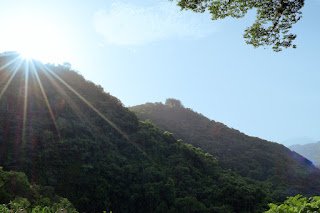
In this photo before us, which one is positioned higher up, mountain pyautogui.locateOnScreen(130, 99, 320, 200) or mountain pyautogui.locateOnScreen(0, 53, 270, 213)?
mountain pyautogui.locateOnScreen(130, 99, 320, 200)

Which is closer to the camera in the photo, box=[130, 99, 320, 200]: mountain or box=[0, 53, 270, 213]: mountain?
box=[0, 53, 270, 213]: mountain

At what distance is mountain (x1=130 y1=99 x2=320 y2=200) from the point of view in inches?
1135

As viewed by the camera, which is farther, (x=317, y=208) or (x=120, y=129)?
(x=120, y=129)

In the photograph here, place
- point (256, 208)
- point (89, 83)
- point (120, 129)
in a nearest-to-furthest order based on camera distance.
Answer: point (256, 208)
point (120, 129)
point (89, 83)

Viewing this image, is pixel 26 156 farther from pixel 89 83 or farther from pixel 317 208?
pixel 89 83

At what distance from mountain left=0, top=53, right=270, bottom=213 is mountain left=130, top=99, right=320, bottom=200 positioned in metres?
4.62

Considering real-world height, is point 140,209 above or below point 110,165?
below

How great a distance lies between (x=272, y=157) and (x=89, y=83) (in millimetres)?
30969

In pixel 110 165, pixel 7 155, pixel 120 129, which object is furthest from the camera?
pixel 120 129

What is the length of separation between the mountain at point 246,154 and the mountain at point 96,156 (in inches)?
182

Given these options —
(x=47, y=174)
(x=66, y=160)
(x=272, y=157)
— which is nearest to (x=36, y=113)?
(x=66, y=160)

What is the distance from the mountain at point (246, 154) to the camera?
1135 inches

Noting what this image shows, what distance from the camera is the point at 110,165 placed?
705 inches

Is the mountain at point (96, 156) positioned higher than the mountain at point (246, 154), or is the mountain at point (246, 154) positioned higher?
the mountain at point (246, 154)
